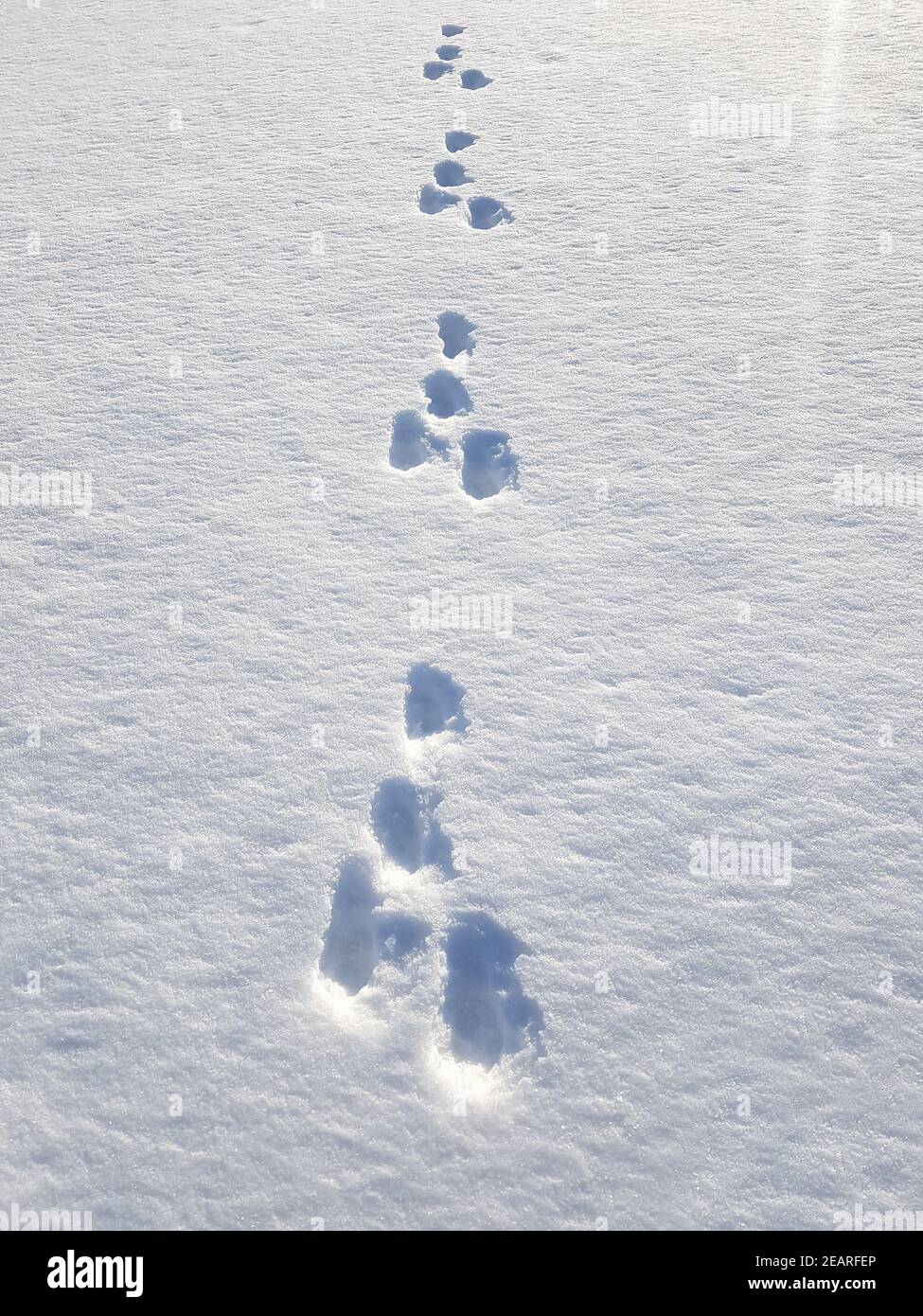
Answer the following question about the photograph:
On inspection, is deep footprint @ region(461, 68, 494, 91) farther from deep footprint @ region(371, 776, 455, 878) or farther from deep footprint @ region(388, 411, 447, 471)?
deep footprint @ region(371, 776, 455, 878)

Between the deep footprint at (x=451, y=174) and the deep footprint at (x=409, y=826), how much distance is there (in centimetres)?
329

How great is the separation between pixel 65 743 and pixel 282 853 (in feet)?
2.32

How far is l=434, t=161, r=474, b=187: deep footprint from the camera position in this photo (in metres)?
4.25

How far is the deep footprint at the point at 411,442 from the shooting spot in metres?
3.03

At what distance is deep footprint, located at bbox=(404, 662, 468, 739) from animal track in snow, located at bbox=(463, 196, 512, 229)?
252cm

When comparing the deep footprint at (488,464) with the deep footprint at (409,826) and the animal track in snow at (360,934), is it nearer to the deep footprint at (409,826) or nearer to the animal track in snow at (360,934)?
the deep footprint at (409,826)

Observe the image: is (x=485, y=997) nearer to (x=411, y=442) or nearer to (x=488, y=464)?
(x=488, y=464)

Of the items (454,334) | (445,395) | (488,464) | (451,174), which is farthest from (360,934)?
(451,174)

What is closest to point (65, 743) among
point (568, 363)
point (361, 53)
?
point (568, 363)

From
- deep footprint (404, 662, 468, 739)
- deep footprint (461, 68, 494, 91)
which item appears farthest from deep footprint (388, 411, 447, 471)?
deep footprint (461, 68, 494, 91)

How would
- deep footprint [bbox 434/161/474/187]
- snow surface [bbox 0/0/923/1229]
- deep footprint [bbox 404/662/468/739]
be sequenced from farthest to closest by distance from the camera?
deep footprint [bbox 434/161/474/187] < deep footprint [bbox 404/662/468/739] < snow surface [bbox 0/0/923/1229]

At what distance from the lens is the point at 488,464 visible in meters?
3.00

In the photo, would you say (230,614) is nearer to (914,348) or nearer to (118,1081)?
(118,1081)

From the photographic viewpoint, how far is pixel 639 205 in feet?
13.1
